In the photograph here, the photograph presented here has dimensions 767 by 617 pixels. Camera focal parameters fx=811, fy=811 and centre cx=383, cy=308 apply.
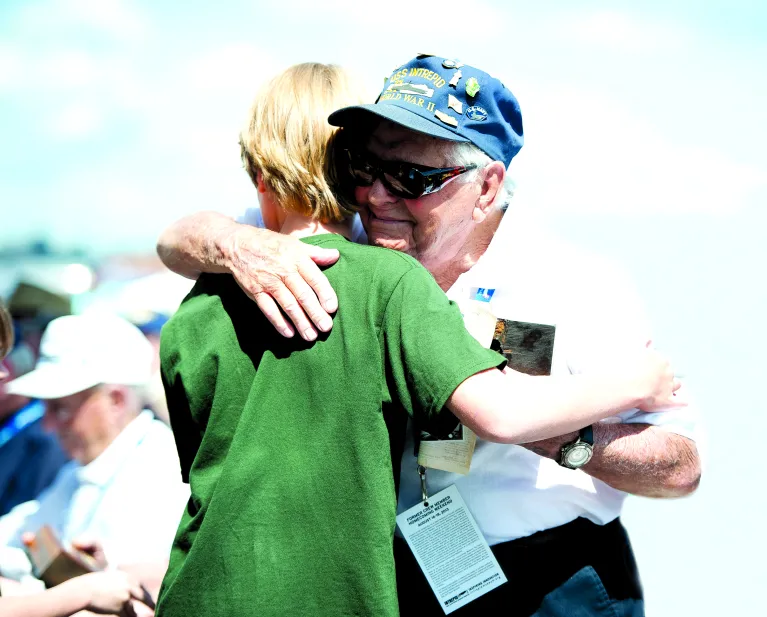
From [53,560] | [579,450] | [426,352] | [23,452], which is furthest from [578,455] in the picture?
[23,452]

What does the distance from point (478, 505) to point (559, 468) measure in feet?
0.74

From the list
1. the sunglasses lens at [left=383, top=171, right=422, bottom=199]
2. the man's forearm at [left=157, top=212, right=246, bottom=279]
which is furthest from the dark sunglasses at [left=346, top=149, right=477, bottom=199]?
the man's forearm at [left=157, top=212, right=246, bottom=279]

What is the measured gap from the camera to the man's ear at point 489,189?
2.14m

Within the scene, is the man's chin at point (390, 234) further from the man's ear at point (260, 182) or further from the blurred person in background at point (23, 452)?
the blurred person in background at point (23, 452)

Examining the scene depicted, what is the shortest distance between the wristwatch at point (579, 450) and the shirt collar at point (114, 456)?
1.96 m

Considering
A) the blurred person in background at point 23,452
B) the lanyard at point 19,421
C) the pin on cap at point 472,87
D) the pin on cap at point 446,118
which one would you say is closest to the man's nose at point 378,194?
the pin on cap at point 446,118

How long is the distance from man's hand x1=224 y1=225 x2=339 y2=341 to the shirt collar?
165cm

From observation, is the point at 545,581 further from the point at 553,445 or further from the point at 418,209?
the point at 418,209

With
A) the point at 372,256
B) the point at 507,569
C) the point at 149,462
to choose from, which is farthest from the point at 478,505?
the point at 149,462

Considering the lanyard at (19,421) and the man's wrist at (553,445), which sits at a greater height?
the man's wrist at (553,445)

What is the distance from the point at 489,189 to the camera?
2170 millimetres

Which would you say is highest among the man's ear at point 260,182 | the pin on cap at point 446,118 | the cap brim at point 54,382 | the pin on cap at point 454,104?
the pin on cap at point 454,104

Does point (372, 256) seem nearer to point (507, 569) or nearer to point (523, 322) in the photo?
point (523, 322)

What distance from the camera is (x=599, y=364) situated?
191 centimetres
